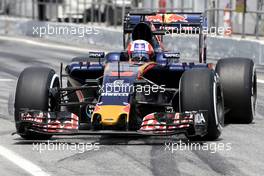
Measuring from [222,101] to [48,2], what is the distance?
88.7ft

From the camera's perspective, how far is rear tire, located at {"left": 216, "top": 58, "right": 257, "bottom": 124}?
37.1ft

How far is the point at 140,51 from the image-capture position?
1164cm

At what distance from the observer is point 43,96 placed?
10.3 m

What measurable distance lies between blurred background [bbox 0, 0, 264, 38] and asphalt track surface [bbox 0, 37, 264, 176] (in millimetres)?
13006

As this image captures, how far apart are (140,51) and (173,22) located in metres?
1.92

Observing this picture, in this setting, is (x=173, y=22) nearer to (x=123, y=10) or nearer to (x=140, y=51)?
(x=140, y=51)

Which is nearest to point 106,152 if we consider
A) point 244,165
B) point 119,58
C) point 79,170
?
point 79,170

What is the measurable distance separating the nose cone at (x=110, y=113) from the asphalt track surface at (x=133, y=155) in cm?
31

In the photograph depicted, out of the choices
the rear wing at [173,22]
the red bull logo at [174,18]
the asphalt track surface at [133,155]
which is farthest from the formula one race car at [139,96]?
the red bull logo at [174,18]

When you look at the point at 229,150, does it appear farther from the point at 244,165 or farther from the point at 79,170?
the point at 79,170

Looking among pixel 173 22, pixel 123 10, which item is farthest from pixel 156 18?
pixel 123 10

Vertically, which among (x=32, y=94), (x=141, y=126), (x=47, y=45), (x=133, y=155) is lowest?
(x=47, y=45)

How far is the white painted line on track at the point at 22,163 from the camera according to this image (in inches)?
323

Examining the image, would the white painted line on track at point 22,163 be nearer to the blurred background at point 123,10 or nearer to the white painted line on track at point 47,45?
the blurred background at point 123,10
